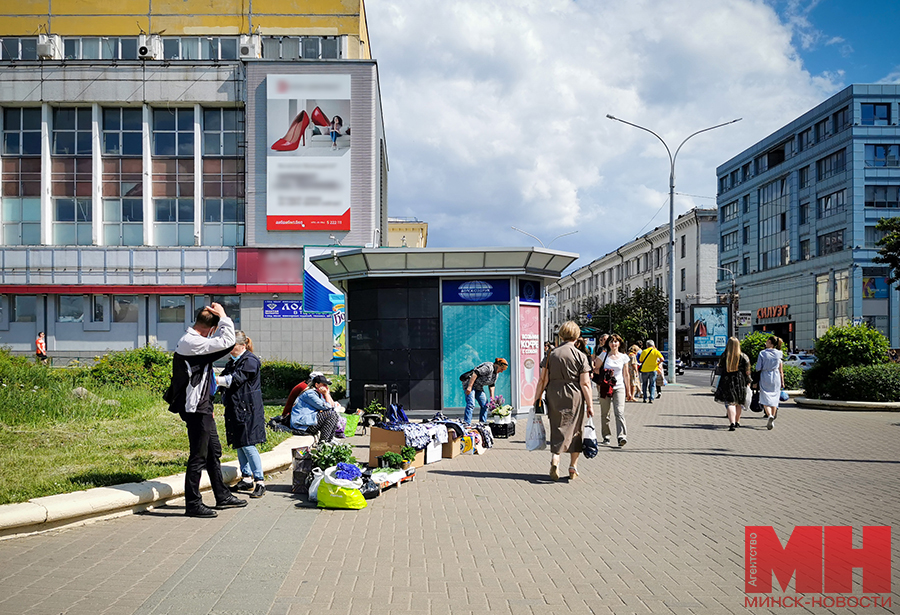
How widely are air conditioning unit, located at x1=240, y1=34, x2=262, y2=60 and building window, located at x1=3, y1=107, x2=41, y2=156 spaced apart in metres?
11.1

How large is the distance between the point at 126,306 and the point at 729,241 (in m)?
59.2

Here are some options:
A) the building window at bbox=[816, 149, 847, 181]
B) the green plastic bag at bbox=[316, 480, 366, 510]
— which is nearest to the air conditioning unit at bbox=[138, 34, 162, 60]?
the green plastic bag at bbox=[316, 480, 366, 510]

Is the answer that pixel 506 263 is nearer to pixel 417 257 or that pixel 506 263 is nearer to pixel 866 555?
pixel 417 257

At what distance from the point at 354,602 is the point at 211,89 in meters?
36.2

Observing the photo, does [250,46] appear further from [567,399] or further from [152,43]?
[567,399]

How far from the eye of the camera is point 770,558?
213 inches

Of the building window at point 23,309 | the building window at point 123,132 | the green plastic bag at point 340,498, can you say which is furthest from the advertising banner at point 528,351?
the building window at point 23,309

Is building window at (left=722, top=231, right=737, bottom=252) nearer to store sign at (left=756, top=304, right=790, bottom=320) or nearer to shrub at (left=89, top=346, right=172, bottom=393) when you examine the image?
store sign at (left=756, top=304, right=790, bottom=320)

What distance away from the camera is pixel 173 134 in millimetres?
36531

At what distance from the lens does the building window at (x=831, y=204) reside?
55281 mm

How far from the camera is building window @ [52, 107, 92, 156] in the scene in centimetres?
3656

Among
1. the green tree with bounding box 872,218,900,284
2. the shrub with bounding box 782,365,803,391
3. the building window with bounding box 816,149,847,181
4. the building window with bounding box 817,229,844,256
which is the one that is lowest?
the shrub with bounding box 782,365,803,391

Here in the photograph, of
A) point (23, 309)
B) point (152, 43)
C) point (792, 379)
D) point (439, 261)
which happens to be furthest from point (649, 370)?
point (152, 43)

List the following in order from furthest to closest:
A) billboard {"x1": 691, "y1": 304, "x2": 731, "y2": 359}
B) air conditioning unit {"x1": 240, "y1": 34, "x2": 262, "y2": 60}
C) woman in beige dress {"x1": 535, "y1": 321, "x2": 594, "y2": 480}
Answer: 1. billboard {"x1": 691, "y1": 304, "x2": 731, "y2": 359}
2. air conditioning unit {"x1": 240, "y1": 34, "x2": 262, "y2": 60}
3. woman in beige dress {"x1": 535, "y1": 321, "x2": 594, "y2": 480}
